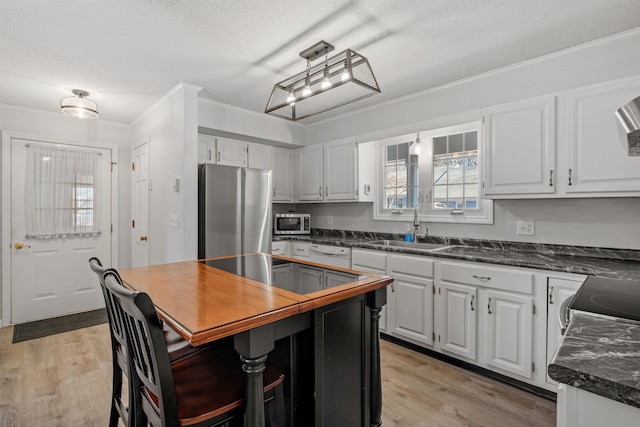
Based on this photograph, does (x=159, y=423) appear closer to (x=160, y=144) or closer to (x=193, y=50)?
(x=193, y=50)

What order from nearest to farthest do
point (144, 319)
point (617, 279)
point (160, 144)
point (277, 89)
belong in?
point (144, 319)
point (617, 279)
point (277, 89)
point (160, 144)

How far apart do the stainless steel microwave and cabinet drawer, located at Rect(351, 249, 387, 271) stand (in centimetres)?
127

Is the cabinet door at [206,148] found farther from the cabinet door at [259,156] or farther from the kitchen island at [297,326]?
the kitchen island at [297,326]

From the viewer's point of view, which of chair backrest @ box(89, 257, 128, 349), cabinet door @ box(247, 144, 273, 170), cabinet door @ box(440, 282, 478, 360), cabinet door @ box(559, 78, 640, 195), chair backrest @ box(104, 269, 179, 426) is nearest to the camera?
chair backrest @ box(104, 269, 179, 426)

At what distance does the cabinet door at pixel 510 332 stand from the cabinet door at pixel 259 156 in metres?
3.04

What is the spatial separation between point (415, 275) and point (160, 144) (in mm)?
2922

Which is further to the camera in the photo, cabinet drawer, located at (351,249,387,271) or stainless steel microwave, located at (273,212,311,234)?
stainless steel microwave, located at (273,212,311,234)

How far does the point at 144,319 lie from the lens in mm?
1002

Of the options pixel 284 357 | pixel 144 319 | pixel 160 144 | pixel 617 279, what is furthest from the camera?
pixel 160 144

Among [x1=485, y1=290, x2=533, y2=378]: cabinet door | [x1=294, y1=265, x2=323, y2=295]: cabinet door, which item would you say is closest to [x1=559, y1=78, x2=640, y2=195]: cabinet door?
[x1=485, y1=290, x2=533, y2=378]: cabinet door

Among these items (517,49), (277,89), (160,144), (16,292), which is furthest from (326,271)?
(16,292)

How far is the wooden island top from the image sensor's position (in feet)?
3.55

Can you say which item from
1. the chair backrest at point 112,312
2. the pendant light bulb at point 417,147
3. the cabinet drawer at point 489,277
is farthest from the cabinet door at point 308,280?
the pendant light bulb at point 417,147

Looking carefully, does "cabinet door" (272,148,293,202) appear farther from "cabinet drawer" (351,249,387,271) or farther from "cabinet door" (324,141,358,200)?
"cabinet drawer" (351,249,387,271)
